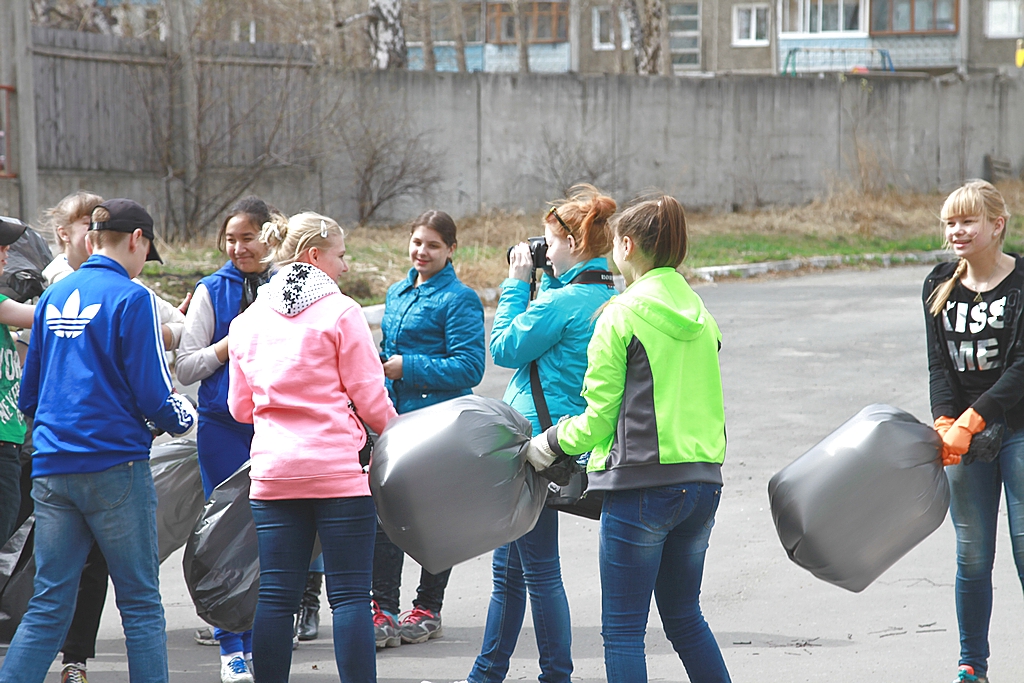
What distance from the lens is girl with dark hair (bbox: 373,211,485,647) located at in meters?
4.63

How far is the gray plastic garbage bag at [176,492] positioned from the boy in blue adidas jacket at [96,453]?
2.82 ft

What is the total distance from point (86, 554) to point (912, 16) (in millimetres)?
45129

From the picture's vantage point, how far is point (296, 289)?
3.55 metres

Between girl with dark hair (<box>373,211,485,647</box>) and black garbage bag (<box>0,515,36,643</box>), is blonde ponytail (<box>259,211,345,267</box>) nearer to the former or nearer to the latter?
girl with dark hair (<box>373,211,485,647</box>)

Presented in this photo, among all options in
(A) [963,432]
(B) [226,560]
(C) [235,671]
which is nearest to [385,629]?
(C) [235,671]

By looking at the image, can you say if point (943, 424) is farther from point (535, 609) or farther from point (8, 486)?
point (8, 486)

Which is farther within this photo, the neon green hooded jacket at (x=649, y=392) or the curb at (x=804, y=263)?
the curb at (x=804, y=263)

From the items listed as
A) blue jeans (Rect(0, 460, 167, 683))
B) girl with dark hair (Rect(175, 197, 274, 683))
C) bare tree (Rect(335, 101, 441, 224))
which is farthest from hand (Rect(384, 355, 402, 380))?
bare tree (Rect(335, 101, 441, 224))

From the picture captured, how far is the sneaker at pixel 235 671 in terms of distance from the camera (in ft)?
13.6

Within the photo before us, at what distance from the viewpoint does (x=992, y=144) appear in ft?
88.1

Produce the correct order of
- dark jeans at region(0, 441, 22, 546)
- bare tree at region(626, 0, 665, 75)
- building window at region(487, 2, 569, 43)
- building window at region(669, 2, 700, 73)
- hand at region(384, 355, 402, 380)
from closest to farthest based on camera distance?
1. dark jeans at region(0, 441, 22, 546)
2. hand at region(384, 355, 402, 380)
3. bare tree at region(626, 0, 665, 75)
4. building window at region(669, 2, 700, 73)
5. building window at region(487, 2, 569, 43)

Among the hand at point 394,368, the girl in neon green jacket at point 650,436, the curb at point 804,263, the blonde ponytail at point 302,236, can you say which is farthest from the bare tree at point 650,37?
the girl in neon green jacket at point 650,436

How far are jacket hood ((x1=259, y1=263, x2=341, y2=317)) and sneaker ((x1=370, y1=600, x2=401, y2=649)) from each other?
1681mm

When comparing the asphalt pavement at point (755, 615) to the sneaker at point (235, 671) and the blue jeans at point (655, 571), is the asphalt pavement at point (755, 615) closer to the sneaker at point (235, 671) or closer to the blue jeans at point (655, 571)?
the sneaker at point (235, 671)
